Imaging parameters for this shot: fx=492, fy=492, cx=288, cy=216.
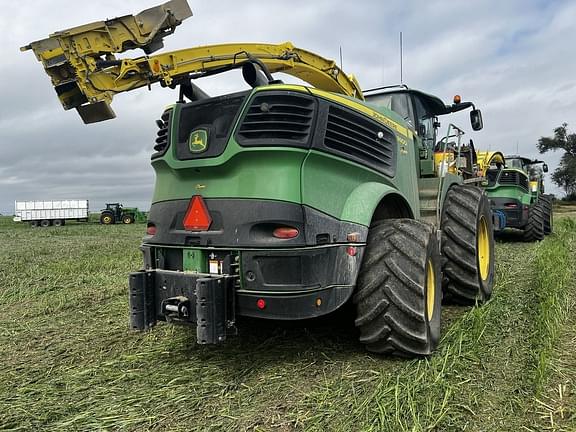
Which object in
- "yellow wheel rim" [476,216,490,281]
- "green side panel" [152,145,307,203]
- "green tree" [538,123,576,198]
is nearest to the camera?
"green side panel" [152,145,307,203]

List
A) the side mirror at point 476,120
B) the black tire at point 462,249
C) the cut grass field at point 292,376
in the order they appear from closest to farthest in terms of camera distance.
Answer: the cut grass field at point 292,376 → the black tire at point 462,249 → the side mirror at point 476,120

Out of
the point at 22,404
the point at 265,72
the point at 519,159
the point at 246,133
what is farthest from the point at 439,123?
the point at 519,159

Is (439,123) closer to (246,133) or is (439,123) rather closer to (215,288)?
(246,133)

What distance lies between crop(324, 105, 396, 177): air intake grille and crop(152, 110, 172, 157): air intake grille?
1339 millimetres

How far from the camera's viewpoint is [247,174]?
3463 mm

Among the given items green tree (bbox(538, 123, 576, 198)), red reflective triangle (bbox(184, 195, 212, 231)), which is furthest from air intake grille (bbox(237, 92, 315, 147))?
green tree (bbox(538, 123, 576, 198))

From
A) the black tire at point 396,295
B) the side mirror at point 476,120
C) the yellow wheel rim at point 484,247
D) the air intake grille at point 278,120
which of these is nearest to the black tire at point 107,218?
the side mirror at point 476,120

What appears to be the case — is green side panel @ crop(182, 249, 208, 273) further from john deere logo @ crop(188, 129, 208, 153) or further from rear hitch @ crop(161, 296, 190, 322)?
john deere logo @ crop(188, 129, 208, 153)

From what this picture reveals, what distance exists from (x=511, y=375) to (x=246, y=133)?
2.43 m

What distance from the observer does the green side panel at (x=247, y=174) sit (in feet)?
11.0

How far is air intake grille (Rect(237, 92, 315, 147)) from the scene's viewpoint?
11.2ft

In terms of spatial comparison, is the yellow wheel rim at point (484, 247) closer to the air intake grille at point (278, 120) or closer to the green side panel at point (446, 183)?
the green side panel at point (446, 183)

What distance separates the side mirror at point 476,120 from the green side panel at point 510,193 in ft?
21.8

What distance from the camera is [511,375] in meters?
3.26
